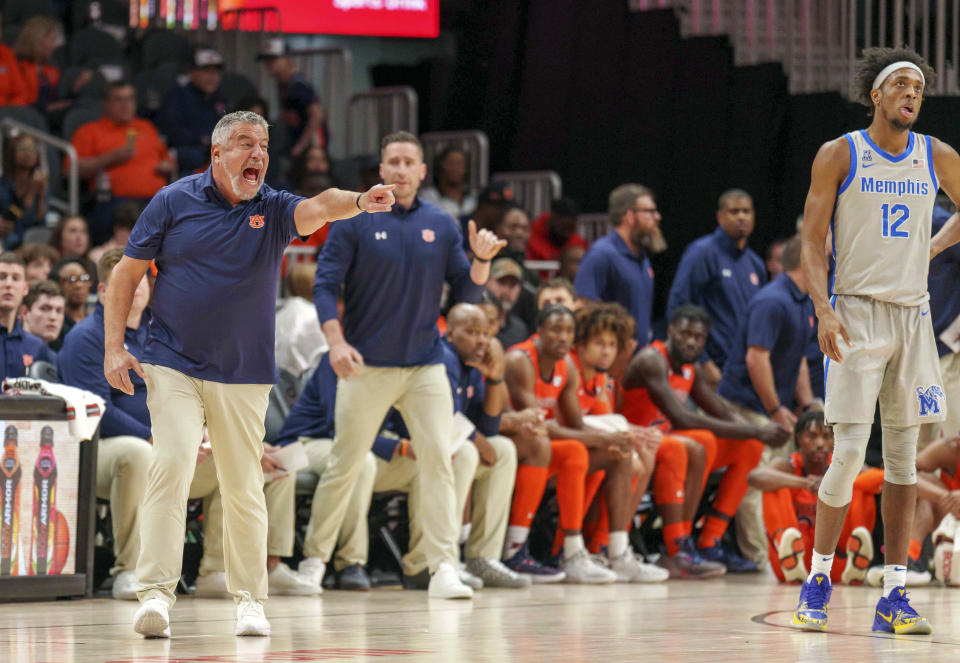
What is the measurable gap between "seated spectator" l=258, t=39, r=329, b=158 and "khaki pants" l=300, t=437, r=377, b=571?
230 inches

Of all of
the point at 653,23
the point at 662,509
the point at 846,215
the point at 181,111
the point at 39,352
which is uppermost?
the point at 653,23

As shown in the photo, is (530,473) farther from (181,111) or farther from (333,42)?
(333,42)

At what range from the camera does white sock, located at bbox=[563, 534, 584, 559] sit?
8.39 metres

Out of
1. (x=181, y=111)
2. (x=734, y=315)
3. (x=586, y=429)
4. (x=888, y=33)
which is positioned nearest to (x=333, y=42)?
(x=181, y=111)

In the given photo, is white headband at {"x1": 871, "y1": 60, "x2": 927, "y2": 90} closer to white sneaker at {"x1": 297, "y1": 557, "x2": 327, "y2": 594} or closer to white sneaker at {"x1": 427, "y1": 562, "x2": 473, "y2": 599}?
white sneaker at {"x1": 427, "y1": 562, "x2": 473, "y2": 599}

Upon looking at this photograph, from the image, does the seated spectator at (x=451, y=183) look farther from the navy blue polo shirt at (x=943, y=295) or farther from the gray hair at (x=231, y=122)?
the gray hair at (x=231, y=122)

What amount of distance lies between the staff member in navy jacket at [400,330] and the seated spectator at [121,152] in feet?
15.6

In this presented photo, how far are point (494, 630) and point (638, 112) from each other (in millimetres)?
8255

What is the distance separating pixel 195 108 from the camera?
12.8 meters

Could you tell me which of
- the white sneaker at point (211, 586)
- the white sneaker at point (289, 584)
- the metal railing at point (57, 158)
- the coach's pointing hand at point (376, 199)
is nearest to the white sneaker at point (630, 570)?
the white sneaker at point (289, 584)

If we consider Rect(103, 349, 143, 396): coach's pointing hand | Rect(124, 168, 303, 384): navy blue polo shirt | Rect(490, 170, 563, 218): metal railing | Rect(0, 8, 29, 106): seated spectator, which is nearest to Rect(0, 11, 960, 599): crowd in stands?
Rect(0, 8, 29, 106): seated spectator

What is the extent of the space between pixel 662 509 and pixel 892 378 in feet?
11.3

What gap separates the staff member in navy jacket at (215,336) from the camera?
17.9ft

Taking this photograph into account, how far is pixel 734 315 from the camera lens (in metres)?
10.3
